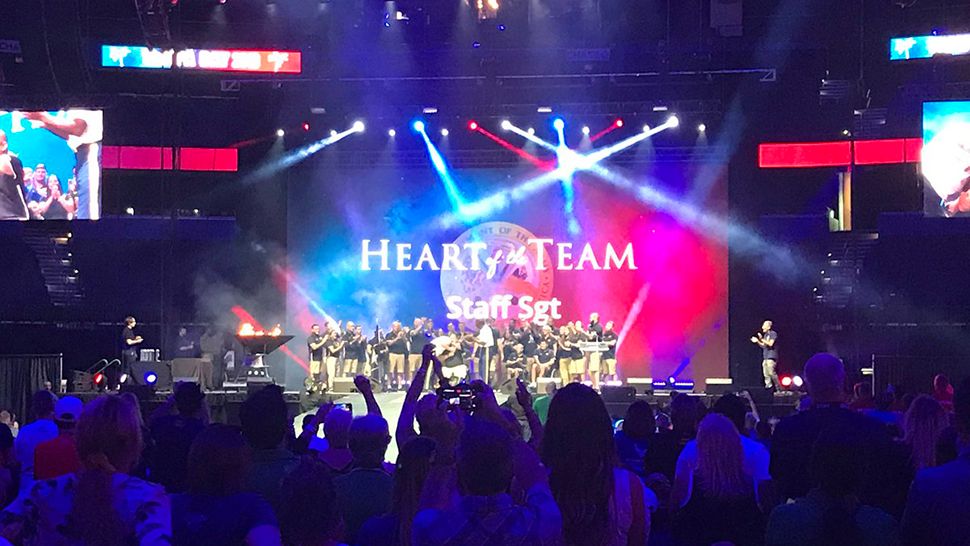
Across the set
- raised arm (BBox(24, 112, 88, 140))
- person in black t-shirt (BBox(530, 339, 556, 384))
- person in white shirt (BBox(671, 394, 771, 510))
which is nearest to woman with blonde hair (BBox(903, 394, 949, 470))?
person in white shirt (BBox(671, 394, 771, 510))

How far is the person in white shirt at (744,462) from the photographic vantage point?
14.2ft

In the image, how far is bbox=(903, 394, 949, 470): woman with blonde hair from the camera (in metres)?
4.68

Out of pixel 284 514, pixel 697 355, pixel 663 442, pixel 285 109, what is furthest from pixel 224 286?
pixel 284 514

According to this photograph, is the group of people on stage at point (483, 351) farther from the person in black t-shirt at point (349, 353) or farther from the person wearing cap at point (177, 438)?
the person wearing cap at point (177, 438)

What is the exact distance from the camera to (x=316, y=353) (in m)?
21.9

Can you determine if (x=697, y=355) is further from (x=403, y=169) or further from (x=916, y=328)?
(x=403, y=169)

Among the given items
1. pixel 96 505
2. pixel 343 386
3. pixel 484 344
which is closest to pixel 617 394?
pixel 484 344

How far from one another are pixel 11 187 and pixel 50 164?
78 centimetres

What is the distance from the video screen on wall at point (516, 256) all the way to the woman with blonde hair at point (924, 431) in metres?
18.2

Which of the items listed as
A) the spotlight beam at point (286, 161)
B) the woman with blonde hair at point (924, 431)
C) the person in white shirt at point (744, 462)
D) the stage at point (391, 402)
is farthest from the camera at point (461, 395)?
the spotlight beam at point (286, 161)

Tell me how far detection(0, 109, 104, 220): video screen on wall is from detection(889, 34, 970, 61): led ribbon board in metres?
14.3

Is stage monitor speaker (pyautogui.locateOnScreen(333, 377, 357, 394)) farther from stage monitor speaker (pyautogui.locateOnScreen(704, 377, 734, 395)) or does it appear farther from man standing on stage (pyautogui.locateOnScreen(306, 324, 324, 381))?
stage monitor speaker (pyautogui.locateOnScreen(704, 377, 734, 395))

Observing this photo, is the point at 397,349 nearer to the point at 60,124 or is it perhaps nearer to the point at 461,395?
the point at 60,124

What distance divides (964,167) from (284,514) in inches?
710
